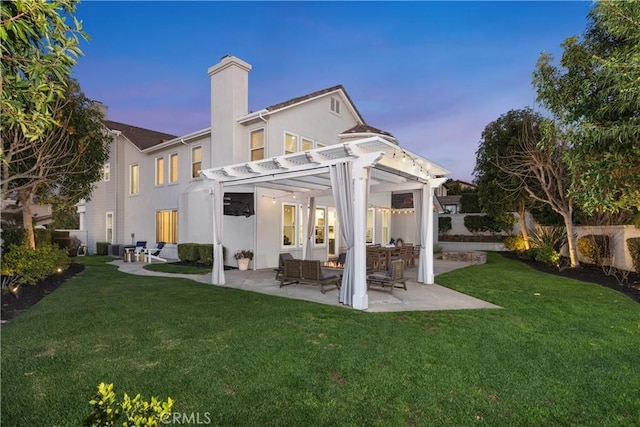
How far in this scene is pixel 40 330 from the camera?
5.64m

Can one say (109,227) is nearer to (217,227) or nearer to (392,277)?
(217,227)

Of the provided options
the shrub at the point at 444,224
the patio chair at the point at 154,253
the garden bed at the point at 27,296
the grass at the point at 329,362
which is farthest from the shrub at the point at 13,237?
the shrub at the point at 444,224

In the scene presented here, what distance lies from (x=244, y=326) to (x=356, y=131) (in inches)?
512

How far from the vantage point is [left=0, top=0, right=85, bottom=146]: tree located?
209 centimetres

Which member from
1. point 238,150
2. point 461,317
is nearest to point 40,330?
point 461,317

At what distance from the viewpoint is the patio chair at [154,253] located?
16802 millimetres

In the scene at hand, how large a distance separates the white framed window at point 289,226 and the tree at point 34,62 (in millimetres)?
12465

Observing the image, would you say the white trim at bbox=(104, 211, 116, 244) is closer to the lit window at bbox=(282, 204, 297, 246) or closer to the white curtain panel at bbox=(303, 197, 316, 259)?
the lit window at bbox=(282, 204, 297, 246)

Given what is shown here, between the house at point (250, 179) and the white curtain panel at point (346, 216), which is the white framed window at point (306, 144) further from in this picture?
the white curtain panel at point (346, 216)

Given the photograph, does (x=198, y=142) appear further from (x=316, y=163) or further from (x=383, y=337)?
(x=383, y=337)

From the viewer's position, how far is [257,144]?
14156mm

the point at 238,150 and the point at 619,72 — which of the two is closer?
the point at 619,72

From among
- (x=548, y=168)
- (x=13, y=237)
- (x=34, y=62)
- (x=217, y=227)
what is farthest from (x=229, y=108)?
(x=548, y=168)

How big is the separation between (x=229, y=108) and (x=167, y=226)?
24.8 ft
